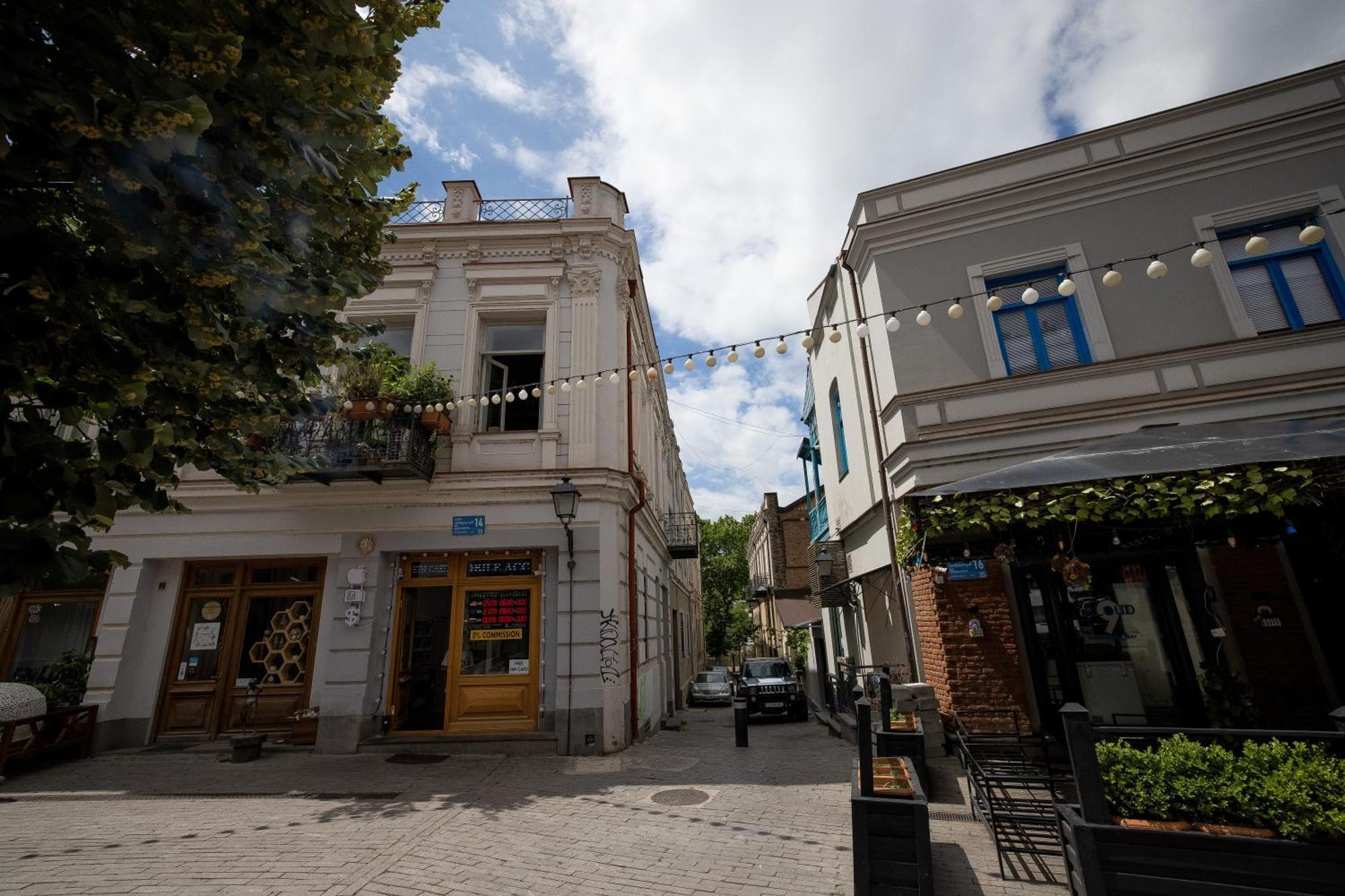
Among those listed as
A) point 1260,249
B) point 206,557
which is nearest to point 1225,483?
point 1260,249

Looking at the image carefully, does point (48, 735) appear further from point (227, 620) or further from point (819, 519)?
point (819, 519)

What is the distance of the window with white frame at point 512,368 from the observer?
35.3 ft

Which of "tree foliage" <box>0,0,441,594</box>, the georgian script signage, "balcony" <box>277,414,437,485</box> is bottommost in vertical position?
the georgian script signage

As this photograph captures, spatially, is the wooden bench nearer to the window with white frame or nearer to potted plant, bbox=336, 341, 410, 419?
potted plant, bbox=336, 341, 410, 419

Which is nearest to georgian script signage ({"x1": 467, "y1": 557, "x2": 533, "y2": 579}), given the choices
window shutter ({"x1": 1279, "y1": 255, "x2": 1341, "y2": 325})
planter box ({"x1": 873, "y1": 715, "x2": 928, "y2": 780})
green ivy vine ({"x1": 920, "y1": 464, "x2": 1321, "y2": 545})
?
planter box ({"x1": 873, "y1": 715, "x2": 928, "y2": 780})

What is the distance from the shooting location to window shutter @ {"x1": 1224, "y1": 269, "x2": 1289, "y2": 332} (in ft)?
26.3

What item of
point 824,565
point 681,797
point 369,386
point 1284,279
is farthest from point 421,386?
point 1284,279

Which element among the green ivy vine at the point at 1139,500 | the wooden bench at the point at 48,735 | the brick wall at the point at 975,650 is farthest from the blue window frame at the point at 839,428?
the wooden bench at the point at 48,735

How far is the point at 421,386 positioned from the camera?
32.4 ft

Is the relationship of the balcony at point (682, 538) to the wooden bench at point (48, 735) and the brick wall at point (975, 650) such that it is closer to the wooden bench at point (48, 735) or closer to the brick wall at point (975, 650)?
the brick wall at point (975, 650)

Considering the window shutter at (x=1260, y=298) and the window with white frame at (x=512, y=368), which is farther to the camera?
the window with white frame at (x=512, y=368)

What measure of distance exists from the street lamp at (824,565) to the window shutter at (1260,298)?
309 inches

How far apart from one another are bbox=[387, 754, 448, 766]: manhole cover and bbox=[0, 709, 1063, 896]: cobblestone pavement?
0.20m

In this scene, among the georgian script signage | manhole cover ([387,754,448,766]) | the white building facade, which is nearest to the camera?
manhole cover ([387,754,448,766])
